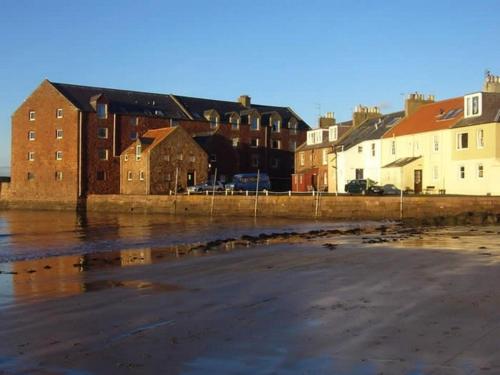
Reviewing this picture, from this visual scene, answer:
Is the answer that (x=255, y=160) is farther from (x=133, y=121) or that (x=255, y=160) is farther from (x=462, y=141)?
(x=462, y=141)

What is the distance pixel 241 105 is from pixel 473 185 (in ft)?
162

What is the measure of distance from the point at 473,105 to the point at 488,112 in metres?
1.95

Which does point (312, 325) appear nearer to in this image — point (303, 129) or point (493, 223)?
point (493, 223)

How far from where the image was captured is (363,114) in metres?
65.9

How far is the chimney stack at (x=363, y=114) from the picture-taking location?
65625 millimetres

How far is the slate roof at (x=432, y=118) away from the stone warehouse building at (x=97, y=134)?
26.6m

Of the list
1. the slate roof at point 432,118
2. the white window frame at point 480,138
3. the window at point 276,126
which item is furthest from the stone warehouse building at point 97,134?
the white window frame at point 480,138

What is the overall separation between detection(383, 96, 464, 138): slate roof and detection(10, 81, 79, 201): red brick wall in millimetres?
36384

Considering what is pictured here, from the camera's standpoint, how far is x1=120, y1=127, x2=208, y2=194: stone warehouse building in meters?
67.0

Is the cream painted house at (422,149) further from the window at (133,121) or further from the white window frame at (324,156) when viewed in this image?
the window at (133,121)

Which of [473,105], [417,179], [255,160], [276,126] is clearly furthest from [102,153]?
[473,105]

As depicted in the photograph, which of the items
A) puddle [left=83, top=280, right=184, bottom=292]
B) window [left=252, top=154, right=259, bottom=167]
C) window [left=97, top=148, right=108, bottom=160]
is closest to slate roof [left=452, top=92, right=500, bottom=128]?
puddle [left=83, top=280, right=184, bottom=292]

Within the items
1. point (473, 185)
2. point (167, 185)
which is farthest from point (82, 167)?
Answer: point (473, 185)

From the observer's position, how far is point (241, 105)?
88188 mm
